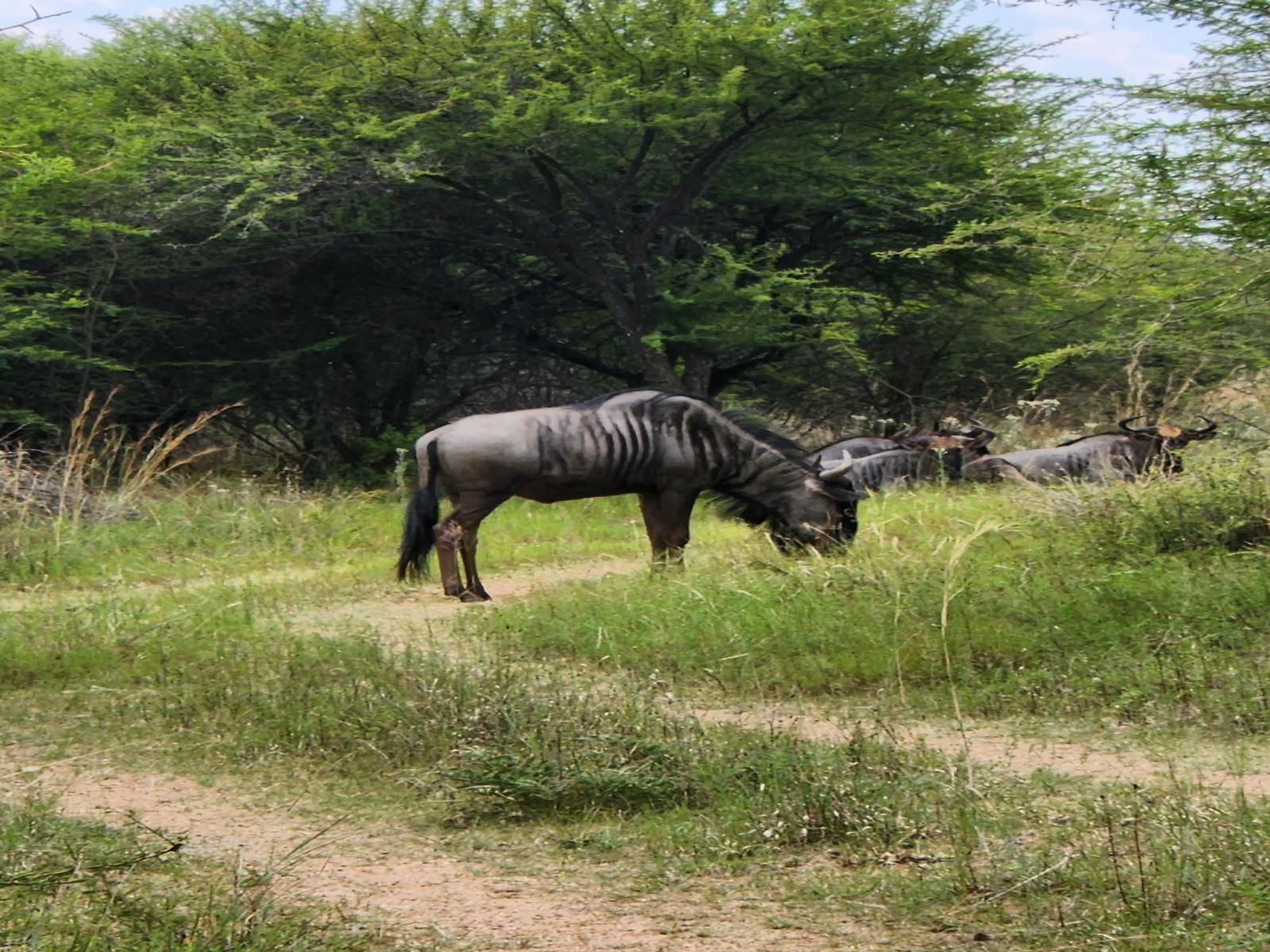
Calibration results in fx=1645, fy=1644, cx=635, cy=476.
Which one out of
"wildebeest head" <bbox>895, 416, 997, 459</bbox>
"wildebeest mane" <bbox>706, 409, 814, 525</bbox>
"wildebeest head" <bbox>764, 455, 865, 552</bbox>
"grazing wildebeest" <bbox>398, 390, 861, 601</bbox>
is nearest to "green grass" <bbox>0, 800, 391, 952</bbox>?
"grazing wildebeest" <bbox>398, 390, 861, 601</bbox>

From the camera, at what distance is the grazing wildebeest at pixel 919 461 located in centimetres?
1593

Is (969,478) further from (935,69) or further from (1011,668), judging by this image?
(1011,668)

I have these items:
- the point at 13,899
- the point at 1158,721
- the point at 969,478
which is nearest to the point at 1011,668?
the point at 1158,721

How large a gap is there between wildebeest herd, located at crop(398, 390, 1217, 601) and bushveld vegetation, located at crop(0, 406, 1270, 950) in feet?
1.49

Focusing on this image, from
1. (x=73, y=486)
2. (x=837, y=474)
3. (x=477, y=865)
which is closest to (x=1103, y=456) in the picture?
(x=837, y=474)

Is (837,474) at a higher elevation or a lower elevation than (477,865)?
higher

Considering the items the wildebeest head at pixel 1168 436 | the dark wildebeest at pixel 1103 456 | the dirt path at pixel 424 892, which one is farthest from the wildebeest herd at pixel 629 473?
the dirt path at pixel 424 892

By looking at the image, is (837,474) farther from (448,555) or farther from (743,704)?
(743,704)

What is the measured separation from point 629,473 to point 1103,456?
4.95 m

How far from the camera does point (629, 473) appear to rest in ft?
38.0

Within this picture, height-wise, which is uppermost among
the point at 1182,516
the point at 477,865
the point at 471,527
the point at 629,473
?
the point at 629,473

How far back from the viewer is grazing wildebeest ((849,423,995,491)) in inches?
627

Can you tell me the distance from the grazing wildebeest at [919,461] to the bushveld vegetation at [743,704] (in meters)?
3.41

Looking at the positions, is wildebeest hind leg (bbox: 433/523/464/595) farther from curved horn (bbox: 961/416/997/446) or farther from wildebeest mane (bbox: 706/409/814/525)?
curved horn (bbox: 961/416/997/446)
